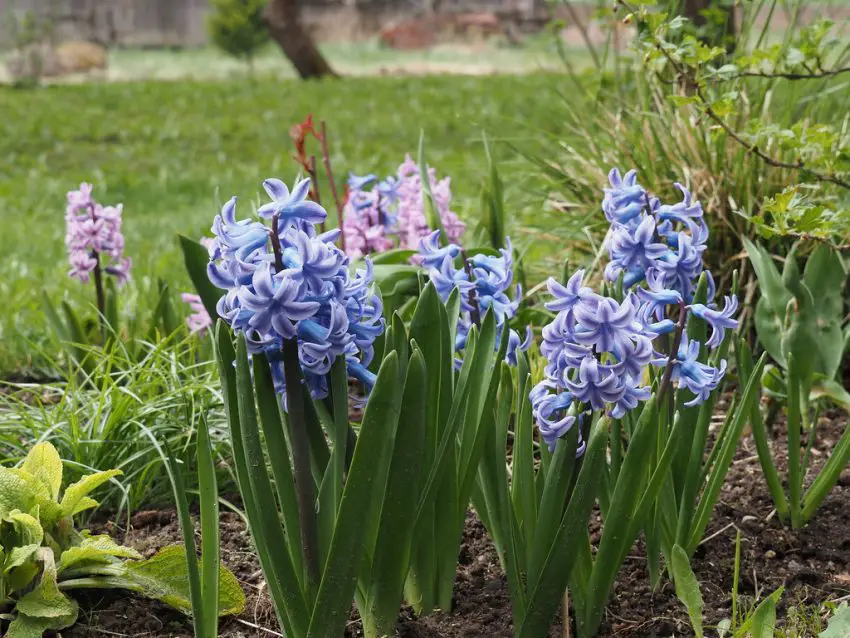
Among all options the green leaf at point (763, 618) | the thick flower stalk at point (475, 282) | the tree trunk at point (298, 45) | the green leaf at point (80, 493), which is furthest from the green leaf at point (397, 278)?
the tree trunk at point (298, 45)

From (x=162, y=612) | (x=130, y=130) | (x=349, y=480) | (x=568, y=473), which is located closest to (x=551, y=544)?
(x=568, y=473)

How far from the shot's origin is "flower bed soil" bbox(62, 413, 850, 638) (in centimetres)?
189

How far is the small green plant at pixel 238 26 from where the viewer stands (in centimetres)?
2048

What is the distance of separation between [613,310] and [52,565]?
111cm

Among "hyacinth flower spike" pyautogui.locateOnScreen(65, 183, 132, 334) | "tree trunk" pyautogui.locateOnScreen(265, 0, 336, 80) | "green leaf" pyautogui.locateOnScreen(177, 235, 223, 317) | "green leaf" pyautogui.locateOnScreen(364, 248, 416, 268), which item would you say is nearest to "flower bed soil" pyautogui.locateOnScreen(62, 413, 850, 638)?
"green leaf" pyautogui.locateOnScreen(177, 235, 223, 317)

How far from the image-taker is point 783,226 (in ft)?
6.85

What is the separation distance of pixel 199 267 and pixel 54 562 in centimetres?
60

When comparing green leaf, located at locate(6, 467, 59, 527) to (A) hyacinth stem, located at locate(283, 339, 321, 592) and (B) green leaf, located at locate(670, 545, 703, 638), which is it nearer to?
(A) hyacinth stem, located at locate(283, 339, 321, 592)

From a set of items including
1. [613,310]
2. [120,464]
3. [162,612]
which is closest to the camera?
[613,310]

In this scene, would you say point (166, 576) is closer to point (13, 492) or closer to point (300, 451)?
point (13, 492)

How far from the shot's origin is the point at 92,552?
1.91m

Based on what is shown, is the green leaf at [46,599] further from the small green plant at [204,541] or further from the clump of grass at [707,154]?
the clump of grass at [707,154]

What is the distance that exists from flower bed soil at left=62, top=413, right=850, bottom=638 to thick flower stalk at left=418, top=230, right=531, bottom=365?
0.48 metres

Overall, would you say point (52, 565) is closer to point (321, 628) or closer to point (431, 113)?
point (321, 628)
